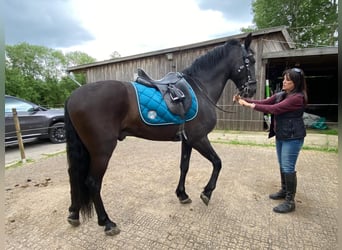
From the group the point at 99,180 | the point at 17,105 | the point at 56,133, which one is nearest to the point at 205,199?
the point at 99,180

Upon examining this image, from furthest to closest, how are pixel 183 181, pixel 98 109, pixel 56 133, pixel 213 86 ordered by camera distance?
pixel 56 133
pixel 183 181
pixel 213 86
pixel 98 109

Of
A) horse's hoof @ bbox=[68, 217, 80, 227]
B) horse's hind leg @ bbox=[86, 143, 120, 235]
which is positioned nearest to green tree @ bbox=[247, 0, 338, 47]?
horse's hind leg @ bbox=[86, 143, 120, 235]

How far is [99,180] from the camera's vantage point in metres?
1.88

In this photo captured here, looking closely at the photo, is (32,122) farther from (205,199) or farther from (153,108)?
(205,199)

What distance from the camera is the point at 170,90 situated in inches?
80.7

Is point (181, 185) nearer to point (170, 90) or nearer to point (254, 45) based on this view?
point (170, 90)

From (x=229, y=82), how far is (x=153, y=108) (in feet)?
18.3

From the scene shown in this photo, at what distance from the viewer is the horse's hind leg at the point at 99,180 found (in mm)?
1836

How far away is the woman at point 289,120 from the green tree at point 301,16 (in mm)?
14856

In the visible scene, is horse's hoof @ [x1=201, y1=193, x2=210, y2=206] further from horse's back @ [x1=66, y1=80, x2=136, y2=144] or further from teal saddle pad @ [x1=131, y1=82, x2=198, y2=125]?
horse's back @ [x1=66, y1=80, x2=136, y2=144]

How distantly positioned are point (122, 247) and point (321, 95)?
13525mm

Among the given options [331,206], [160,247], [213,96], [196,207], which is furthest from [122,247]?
[331,206]

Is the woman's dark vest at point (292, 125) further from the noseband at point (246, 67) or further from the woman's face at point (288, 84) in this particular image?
the noseband at point (246, 67)

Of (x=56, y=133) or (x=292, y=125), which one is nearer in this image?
(x=292, y=125)
